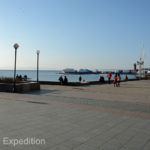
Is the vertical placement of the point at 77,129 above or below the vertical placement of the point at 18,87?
below

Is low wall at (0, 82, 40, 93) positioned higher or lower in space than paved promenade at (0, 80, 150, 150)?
higher

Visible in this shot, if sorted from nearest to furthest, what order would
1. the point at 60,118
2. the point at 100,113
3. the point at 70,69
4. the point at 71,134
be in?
the point at 71,134 → the point at 60,118 → the point at 100,113 → the point at 70,69

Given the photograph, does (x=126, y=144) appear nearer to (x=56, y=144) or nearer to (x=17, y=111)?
(x=56, y=144)

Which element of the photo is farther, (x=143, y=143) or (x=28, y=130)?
(x=28, y=130)

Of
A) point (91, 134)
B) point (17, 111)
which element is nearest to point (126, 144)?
point (91, 134)

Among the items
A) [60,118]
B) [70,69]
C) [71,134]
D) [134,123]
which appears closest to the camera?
[71,134]

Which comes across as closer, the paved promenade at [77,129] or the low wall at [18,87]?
the paved promenade at [77,129]

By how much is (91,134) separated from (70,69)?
550 feet

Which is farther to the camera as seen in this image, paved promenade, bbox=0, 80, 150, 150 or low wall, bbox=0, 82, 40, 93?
low wall, bbox=0, 82, 40, 93

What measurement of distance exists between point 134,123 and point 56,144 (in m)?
2.95

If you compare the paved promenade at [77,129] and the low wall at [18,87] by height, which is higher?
the low wall at [18,87]

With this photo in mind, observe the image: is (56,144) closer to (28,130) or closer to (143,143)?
(28,130)

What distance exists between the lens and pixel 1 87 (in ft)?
47.3

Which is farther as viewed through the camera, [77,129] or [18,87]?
[18,87]
